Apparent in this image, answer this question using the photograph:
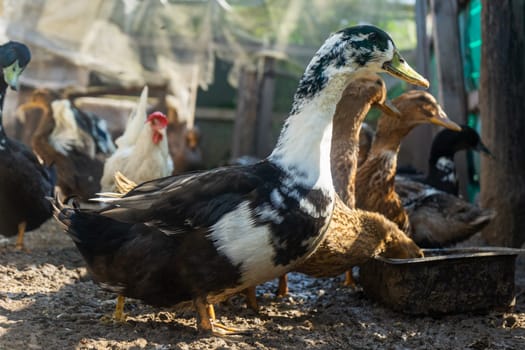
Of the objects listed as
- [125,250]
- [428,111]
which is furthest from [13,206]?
[428,111]

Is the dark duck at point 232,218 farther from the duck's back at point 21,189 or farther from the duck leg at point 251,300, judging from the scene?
the duck's back at point 21,189

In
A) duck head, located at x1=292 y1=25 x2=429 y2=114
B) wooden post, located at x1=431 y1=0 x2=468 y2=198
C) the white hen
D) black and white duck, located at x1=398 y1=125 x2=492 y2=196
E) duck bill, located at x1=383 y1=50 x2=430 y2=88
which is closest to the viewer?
duck head, located at x1=292 y1=25 x2=429 y2=114

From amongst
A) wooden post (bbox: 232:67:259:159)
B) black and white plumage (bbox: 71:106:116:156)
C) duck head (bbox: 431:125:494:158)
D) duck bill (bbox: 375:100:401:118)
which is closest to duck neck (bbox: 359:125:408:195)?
duck bill (bbox: 375:100:401:118)

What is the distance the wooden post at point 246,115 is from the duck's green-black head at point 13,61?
18.2 ft

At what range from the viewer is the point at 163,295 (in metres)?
2.93

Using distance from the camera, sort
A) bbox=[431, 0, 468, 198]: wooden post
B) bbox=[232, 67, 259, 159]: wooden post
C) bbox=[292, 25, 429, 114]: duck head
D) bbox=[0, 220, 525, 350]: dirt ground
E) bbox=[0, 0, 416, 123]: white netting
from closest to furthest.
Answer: bbox=[0, 220, 525, 350]: dirt ground < bbox=[292, 25, 429, 114]: duck head < bbox=[431, 0, 468, 198]: wooden post < bbox=[0, 0, 416, 123]: white netting < bbox=[232, 67, 259, 159]: wooden post

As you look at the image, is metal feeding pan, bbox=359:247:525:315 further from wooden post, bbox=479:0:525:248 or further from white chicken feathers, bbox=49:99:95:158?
white chicken feathers, bbox=49:99:95:158

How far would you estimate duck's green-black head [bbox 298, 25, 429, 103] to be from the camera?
302 cm

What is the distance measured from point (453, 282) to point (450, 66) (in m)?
3.62

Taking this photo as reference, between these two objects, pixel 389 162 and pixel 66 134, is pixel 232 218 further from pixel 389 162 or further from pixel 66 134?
pixel 66 134

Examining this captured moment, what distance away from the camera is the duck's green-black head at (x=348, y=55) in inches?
119

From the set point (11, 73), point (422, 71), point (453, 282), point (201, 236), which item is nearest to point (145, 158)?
point (11, 73)

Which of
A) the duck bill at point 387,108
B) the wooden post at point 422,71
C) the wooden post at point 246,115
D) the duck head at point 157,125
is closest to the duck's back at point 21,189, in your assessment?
the duck head at point 157,125

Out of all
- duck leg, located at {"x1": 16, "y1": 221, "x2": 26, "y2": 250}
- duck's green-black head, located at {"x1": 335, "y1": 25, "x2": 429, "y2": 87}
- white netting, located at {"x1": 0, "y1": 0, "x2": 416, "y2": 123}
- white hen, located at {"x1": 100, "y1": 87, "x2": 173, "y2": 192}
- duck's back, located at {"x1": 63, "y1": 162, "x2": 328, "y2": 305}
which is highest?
white netting, located at {"x1": 0, "y1": 0, "x2": 416, "y2": 123}
